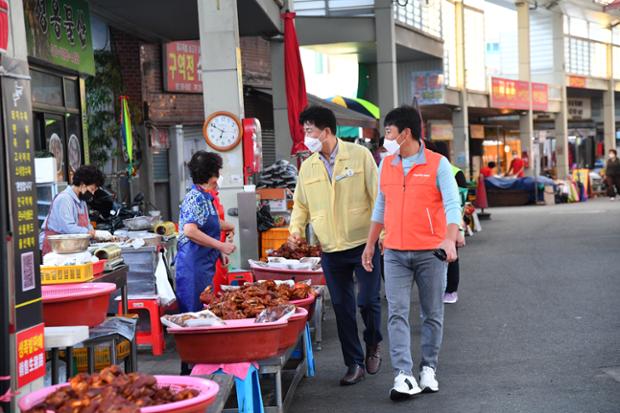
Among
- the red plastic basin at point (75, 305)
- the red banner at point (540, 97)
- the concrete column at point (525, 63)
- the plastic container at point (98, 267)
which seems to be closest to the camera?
the red plastic basin at point (75, 305)

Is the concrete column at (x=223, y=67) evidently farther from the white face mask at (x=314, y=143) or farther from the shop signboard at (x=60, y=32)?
the white face mask at (x=314, y=143)

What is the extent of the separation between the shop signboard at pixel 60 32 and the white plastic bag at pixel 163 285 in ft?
17.5

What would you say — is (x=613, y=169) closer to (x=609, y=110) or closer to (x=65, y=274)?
(x=609, y=110)

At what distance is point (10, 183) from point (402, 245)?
12.1 ft

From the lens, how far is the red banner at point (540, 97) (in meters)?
46.8

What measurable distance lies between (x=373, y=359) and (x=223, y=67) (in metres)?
6.57

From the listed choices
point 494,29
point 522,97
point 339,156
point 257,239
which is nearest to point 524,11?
point 522,97

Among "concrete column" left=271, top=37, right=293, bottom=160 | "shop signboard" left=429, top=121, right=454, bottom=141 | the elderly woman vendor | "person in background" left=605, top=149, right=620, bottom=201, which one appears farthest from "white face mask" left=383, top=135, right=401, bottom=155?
"shop signboard" left=429, top=121, right=454, bottom=141

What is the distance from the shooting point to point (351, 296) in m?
7.77

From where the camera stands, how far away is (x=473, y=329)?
32.5 feet

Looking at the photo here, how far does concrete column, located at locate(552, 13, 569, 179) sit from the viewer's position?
50.8 meters

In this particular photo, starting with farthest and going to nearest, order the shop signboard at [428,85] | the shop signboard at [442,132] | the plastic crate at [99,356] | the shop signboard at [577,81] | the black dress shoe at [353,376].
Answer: the shop signboard at [577,81], the shop signboard at [442,132], the shop signboard at [428,85], the black dress shoe at [353,376], the plastic crate at [99,356]

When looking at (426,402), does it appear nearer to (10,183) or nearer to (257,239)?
(10,183)

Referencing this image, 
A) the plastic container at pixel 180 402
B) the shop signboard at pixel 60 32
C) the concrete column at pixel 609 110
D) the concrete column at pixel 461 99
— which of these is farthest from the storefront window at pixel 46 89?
the concrete column at pixel 609 110
